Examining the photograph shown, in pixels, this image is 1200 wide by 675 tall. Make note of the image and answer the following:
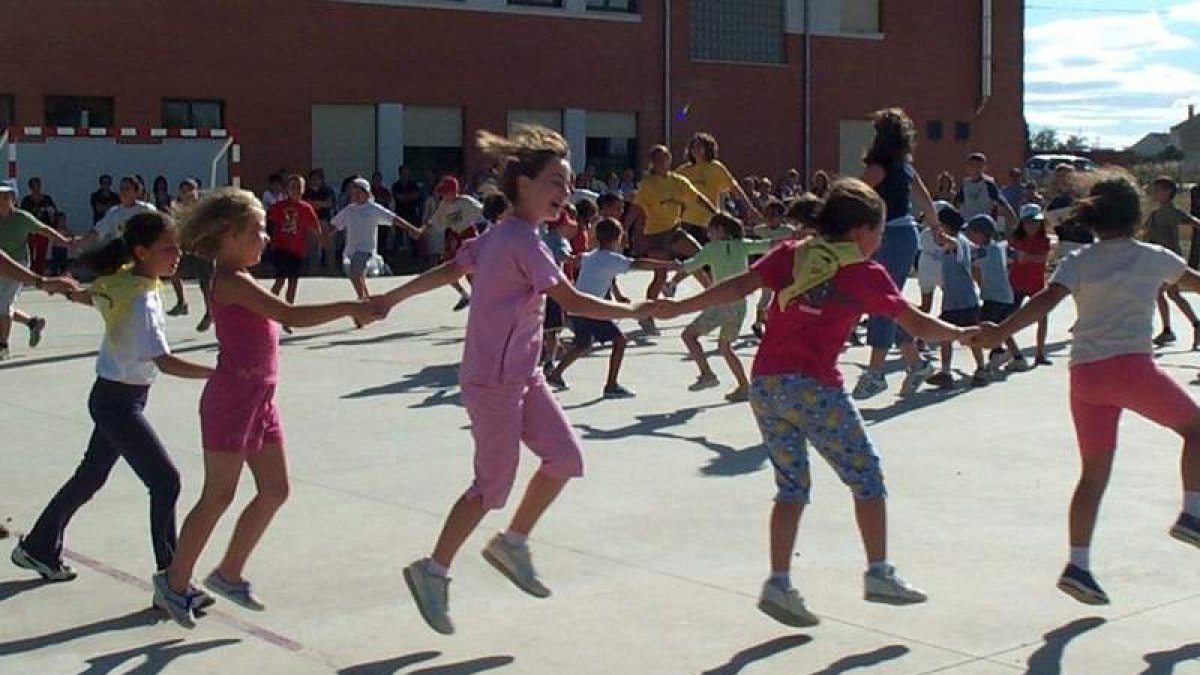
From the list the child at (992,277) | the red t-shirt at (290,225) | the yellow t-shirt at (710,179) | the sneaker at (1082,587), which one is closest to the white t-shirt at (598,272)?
the child at (992,277)

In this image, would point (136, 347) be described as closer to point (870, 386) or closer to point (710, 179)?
point (870, 386)

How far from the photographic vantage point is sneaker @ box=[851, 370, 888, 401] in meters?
11.8

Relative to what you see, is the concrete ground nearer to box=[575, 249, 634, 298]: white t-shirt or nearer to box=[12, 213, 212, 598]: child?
box=[12, 213, 212, 598]: child

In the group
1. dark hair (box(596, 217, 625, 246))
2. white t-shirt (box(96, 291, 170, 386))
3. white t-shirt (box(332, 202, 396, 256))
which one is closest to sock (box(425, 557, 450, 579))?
white t-shirt (box(96, 291, 170, 386))

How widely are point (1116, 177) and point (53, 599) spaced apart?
14.1 ft

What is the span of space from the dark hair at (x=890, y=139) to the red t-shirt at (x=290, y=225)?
883cm

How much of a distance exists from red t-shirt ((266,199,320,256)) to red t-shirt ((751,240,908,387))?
13209 mm

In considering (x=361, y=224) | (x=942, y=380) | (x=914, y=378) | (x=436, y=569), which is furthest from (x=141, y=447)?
(x=361, y=224)

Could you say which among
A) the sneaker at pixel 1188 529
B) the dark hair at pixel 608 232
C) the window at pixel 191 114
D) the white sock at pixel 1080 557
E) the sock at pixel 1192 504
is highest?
the window at pixel 191 114

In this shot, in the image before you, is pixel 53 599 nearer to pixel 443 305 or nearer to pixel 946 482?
pixel 946 482

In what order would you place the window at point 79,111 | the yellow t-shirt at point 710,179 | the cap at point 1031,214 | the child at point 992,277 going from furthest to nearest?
the window at point 79,111 < the yellow t-shirt at point 710,179 < the cap at point 1031,214 < the child at point 992,277

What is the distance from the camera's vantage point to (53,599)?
6.68 m

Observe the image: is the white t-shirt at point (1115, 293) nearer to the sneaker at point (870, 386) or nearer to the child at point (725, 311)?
the sneaker at point (870, 386)

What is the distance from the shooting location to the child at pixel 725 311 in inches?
487
